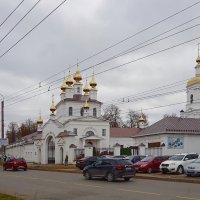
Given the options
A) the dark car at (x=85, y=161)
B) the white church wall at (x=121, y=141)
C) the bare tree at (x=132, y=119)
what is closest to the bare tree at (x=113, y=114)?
the bare tree at (x=132, y=119)

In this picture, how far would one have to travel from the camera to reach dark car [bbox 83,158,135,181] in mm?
28672

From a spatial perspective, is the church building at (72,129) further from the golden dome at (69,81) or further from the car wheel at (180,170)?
the car wheel at (180,170)

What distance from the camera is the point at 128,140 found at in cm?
9288

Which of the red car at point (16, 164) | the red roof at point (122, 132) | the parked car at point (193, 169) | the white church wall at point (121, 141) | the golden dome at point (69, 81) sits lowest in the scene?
the red car at point (16, 164)

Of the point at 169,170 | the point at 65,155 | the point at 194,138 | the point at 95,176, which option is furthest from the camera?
the point at 65,155

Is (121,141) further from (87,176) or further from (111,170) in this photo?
(111,170)

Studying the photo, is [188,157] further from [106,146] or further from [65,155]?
[106,146]

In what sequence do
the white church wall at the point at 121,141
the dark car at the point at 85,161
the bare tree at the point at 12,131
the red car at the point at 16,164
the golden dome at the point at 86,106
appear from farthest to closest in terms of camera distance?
the bare tree at the point at 12,131
the white church wall at the point at 121,141
the golden dome at the point at 86,106
the red car at the point at 16,164
the dark car at the point at 85,161

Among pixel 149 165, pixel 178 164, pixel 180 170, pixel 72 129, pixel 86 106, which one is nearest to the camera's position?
pixel 178 164

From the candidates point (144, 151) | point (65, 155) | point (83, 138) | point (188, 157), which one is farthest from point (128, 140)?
point (188, 157)

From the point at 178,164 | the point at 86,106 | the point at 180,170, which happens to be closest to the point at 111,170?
the point at 178,164

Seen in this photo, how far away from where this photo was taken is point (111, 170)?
2884 cm

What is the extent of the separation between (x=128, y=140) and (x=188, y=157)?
186 ft

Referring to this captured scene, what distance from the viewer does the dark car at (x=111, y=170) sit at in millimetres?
28672
